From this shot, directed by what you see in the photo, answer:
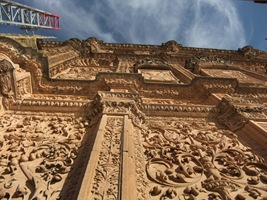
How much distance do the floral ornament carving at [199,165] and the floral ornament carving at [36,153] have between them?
4.62 feet

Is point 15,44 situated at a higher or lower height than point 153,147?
higher

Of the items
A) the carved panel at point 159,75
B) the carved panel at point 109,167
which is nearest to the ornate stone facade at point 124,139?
the carved panel at point 109,167

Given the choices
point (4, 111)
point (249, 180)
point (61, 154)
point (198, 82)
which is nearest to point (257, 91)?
point (198, 82)

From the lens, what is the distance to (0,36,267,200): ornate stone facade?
11.0ft

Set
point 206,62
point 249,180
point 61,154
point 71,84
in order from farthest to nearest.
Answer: point 206,62
point 71,84
point 61,154
point 249,180

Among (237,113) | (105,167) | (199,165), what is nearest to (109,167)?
(105,167)

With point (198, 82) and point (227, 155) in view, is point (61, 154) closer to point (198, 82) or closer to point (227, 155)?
point (227, 155)

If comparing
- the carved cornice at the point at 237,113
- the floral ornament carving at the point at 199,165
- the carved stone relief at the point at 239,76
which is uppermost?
the carved stone relief at the point at 239,76

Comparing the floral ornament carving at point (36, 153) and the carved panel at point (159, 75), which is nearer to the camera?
the floral ornament carving at point (36, 153)

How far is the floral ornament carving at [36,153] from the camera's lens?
336 centimetres

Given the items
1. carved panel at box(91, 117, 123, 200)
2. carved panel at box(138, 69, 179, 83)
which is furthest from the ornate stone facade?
carved panel at box(138, 69, 179, 83)

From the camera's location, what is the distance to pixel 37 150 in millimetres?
4422

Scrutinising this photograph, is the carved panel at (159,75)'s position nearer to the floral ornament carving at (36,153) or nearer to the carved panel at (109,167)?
the floral ornament carving at (36,153)

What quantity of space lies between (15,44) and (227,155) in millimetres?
6615
